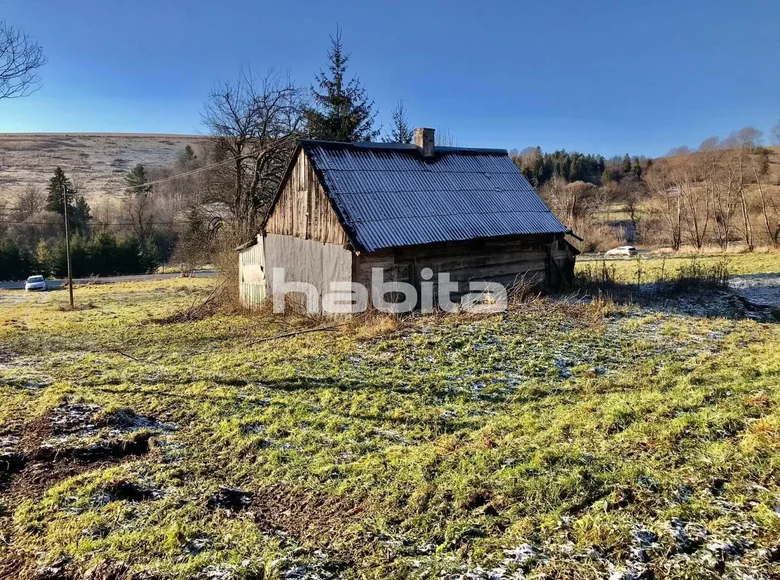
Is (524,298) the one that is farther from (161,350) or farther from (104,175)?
(104,175)

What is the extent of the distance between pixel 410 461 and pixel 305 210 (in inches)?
411

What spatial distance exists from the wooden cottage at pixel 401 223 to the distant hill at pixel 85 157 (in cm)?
5892

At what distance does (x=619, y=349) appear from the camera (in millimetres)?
8430

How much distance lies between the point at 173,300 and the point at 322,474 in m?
20.7

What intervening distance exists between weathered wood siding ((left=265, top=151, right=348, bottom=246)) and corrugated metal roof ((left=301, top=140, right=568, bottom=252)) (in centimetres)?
35

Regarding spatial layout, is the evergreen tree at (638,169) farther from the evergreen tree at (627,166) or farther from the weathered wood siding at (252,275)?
the weathered wood siding at (252,275)

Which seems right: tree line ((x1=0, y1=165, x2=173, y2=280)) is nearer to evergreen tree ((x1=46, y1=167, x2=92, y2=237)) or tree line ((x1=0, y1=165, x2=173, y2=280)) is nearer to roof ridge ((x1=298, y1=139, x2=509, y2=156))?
evergreen tree ((x1=46, y1=167, x2=92, y2=237))

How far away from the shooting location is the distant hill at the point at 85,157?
73.6 metres

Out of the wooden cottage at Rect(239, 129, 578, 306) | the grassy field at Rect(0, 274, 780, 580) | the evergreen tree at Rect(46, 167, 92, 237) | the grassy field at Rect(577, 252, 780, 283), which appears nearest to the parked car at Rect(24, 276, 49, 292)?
the evergreen tree at Rect(46, 167, 92, 237)

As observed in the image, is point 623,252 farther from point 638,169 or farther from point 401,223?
point 638,169

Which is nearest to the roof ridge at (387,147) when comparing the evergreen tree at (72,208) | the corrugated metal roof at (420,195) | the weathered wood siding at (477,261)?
the corrugated metal roof at (420,195)

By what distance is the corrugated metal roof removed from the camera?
13.0 m

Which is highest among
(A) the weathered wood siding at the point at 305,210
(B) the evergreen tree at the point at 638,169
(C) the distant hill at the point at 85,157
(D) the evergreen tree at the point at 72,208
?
(C) the distant hill at the point at 85,157

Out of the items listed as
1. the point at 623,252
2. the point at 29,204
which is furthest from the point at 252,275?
the point at 29,204
